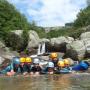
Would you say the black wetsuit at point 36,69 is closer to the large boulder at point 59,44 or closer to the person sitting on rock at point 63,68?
the person sitting on rock at point 63,68

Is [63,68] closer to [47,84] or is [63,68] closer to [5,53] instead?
[47,84]

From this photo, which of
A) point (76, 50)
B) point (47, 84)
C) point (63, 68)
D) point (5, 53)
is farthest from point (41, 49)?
point (47, 84)

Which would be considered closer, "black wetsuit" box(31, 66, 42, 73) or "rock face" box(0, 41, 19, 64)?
"black wetsuit" box(31, 66, 42, 73)

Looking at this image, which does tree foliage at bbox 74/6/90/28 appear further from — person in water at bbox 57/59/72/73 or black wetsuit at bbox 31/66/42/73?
black wetsuit at bbox 31/66/42/73

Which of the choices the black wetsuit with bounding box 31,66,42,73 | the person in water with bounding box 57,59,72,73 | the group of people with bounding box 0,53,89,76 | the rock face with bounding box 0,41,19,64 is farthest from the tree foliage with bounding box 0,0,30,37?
the person in water with bounding box 57,59,72,73

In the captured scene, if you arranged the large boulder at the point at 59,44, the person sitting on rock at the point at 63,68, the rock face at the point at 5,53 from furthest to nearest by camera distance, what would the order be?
the large boulder at the point at 59,44
the rock face at the point at 5,53
the person sitting on rock at the point at 63,68

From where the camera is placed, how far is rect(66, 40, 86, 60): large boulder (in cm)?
3981

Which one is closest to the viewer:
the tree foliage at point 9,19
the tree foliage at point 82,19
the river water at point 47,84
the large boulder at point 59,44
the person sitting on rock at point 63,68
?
the river water at point 47,84

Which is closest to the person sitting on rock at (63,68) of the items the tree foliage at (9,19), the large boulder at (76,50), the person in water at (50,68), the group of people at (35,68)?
the group of people at (35,68)

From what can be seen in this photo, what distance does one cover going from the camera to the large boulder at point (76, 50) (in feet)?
131

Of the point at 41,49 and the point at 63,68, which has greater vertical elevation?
the point at 41,49

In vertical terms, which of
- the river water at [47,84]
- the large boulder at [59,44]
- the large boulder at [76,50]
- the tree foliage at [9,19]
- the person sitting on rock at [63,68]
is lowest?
the river water at [47,84]

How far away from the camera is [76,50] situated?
3988 cm

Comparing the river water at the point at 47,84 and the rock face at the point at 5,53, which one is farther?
the rock face at the point at 5,53
